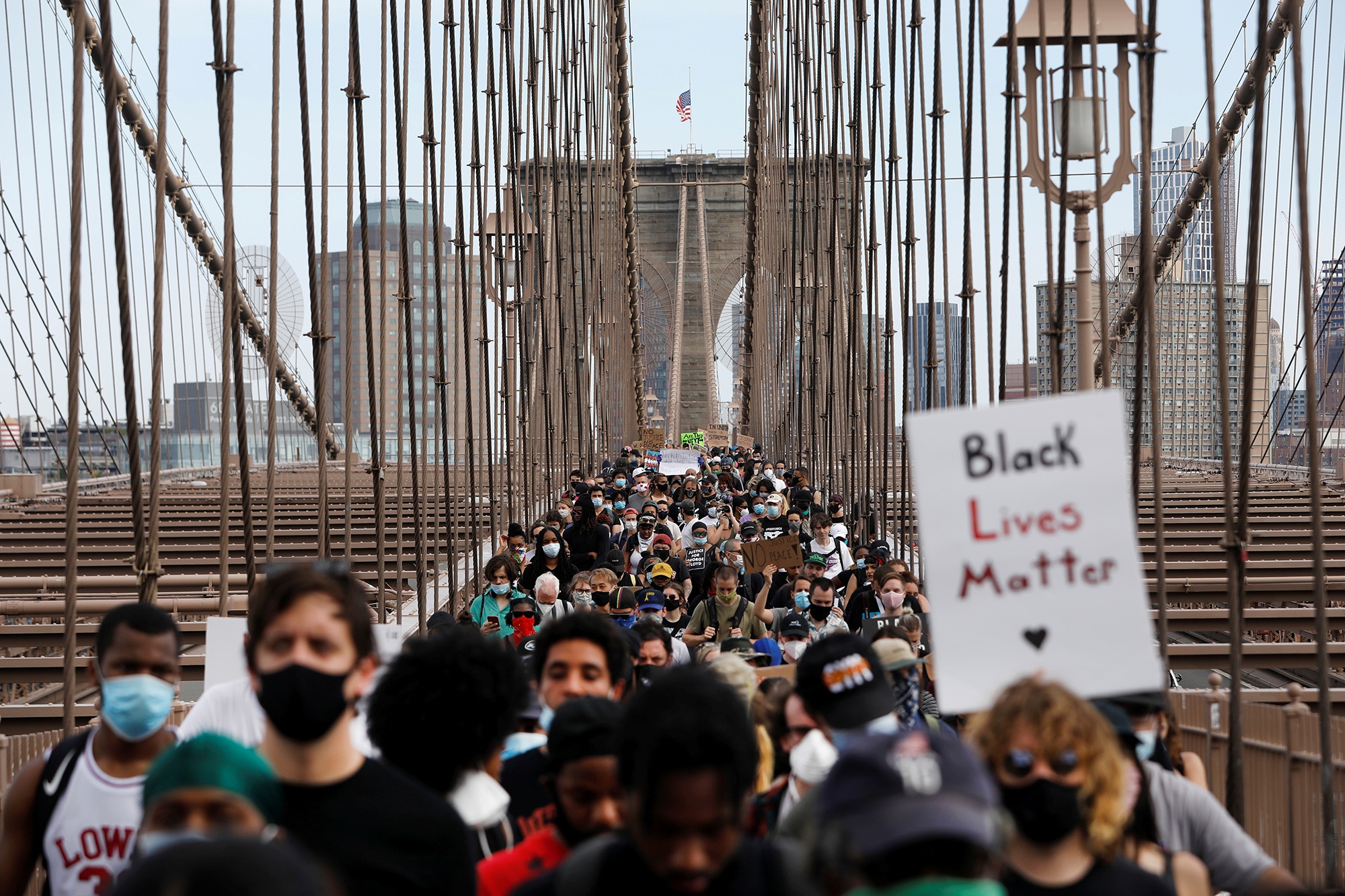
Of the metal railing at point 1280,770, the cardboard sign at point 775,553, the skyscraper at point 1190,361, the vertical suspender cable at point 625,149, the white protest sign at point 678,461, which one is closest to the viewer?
the metal railing at point 1280,770

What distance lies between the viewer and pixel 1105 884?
2021 millimetres

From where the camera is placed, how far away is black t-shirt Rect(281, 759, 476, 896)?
2.03 meters

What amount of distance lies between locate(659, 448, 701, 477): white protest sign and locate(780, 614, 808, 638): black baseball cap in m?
18.3

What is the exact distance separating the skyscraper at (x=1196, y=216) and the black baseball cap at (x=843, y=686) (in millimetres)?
10194

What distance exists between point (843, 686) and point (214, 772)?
4.97 feet

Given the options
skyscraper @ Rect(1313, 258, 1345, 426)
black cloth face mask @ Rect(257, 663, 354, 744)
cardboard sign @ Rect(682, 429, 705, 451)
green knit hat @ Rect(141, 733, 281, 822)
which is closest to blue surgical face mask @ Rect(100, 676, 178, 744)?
black cloth face mask @ Rect(257, 663, 354, 744)

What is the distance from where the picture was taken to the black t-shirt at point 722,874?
1.77 metres

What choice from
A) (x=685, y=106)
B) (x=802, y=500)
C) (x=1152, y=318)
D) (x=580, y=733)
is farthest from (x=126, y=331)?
(x=685, y=106)

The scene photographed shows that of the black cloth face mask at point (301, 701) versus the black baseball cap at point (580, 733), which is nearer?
the black cloth face mask at point (301, 701)

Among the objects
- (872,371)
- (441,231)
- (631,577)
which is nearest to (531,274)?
(872,371)

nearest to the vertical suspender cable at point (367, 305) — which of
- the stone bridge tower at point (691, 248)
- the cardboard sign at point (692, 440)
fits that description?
the cardboard sign at point (692, 440)

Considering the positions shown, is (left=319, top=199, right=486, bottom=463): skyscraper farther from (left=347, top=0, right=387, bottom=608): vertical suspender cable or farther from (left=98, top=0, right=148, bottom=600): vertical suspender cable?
(left=98, top=0, right=148, bottom=600): vertical suspender cable

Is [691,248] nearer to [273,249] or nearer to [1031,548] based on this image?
[273,249]

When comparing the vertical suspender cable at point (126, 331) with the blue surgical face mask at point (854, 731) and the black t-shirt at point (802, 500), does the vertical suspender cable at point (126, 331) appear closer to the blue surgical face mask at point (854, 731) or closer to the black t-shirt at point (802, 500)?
the blue surgical face mask at point (854, 731)
